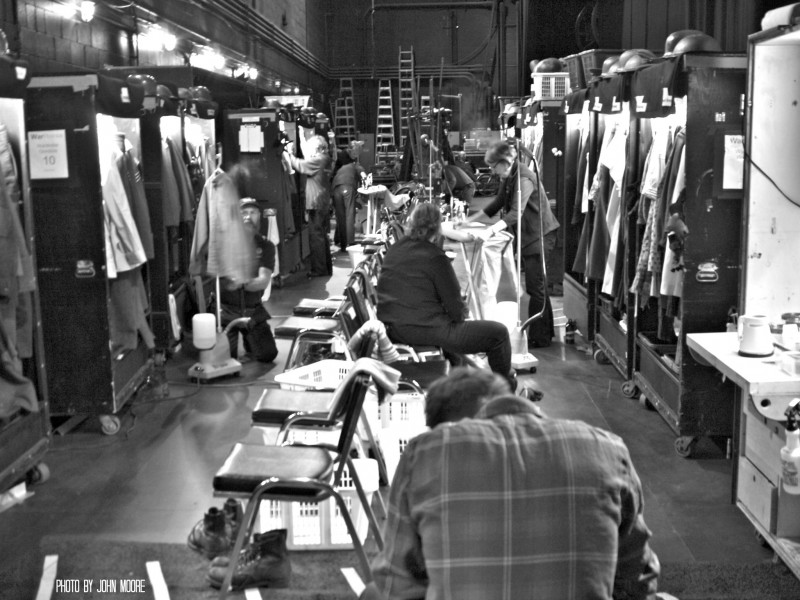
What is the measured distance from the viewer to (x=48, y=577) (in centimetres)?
366

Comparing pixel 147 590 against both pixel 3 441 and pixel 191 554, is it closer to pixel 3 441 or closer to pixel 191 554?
pixel 191 554

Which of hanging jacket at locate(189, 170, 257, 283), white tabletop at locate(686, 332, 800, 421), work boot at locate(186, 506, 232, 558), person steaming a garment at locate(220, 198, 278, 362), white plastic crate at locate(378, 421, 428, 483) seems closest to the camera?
white tabletop at locate(686, 332, 800, 421)

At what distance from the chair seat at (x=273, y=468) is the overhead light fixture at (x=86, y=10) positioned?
14.9 feet

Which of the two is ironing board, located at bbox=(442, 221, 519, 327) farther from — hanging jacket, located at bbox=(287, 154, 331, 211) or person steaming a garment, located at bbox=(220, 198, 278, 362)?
hanging jacket, located at bbox=(287, 154, 331, 211)

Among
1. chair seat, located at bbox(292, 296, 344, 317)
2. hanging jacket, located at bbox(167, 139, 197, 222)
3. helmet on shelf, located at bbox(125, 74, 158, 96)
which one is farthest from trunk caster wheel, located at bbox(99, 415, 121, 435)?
hanging jacket, located at bbox(167, 139, 197, 222)

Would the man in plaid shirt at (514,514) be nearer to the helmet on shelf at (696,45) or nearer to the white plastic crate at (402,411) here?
the white plastic crate at (402,411)

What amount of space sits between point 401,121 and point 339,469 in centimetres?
1889

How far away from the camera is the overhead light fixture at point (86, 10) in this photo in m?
6.79

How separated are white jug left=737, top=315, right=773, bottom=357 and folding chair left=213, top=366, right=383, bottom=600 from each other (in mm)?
1524

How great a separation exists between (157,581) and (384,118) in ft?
62.4

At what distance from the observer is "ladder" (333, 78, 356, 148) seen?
2152 cm

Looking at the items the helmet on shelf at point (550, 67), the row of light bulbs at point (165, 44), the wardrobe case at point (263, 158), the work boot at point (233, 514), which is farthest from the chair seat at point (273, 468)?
the helmet on shelf at point (550, 67)

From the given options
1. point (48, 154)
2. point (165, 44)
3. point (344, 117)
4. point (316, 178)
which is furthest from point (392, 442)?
point (344, 117)

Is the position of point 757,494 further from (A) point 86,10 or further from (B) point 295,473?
(A) point 86,10
